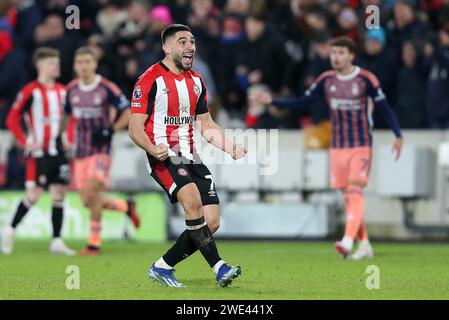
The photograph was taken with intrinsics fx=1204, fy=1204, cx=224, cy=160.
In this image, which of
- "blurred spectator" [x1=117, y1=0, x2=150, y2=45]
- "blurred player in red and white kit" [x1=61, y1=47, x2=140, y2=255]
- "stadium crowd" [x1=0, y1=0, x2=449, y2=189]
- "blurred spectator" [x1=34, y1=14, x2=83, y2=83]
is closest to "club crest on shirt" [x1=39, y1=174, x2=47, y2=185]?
"blurred player in red and white kit" [x1=61, y1=47, x2=140, y2=255]

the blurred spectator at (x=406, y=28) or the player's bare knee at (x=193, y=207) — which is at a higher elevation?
the blurred spectator at (x=406, y=28)

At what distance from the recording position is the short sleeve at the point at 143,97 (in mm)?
9898

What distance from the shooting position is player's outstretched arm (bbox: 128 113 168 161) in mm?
9641

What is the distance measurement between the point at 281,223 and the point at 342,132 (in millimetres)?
4388

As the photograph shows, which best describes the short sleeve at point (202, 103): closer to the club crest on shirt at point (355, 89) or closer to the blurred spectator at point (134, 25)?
the club crest on shirt at point (355, 89)

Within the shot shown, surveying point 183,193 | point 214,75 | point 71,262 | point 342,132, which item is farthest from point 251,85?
point 183,193

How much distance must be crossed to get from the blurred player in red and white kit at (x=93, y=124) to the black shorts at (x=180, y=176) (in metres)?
4.94

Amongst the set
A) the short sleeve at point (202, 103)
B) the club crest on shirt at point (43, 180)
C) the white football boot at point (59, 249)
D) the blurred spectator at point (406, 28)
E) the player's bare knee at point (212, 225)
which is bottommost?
the white football boot at point (59, 249)

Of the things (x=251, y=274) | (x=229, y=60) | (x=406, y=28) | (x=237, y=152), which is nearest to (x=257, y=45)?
(x=229, y=60)

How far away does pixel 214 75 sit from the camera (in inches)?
780

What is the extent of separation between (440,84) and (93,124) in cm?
539

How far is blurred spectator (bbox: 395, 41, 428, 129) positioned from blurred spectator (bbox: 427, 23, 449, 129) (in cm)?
23

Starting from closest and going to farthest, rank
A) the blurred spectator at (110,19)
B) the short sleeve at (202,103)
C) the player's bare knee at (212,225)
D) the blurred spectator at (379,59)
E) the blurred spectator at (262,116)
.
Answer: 1. the player's bare knee at (212,225)
2. the short sleeve at (202,103)
3. the blurred spectator at (379,59)
4. the blurred spectator at (262,116)
5. the blurred spectator at (110,19)

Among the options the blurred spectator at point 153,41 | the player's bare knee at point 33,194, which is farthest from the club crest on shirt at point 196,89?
the blurred spectator at point 153,41
